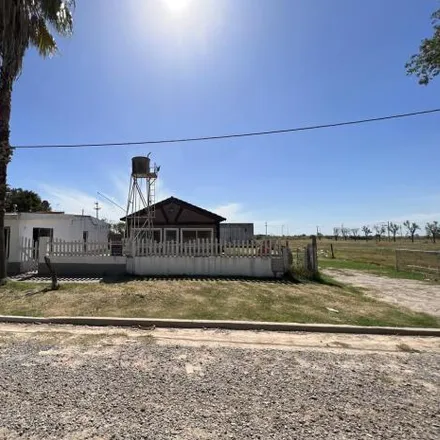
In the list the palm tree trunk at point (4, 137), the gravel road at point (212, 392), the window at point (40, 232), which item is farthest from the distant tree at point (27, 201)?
the gravel road at point (212, 392)

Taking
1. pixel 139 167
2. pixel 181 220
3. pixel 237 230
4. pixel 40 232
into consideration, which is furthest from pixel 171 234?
pixel 237 230

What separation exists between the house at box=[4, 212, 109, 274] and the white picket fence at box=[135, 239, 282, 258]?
257 centimetres

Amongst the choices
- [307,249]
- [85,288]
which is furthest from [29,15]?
[307,249]

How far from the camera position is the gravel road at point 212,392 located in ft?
9.91

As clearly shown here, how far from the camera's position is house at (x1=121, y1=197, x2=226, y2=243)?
24.7m

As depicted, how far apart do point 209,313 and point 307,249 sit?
261 inches

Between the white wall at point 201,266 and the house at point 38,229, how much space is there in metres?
2.55

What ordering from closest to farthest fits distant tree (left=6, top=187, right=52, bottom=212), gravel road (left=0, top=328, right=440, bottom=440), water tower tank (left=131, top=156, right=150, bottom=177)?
gravel road (left=0, top=328, right=440, bottom=440) → water tower tank (left=131, top=156, right=150, bottom=177) → distant tree (left=6, top=187, right=52, bottom=212)

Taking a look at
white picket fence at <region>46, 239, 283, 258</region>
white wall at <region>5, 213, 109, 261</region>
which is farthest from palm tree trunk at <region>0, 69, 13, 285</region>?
white wall at <region>5, 213, 109, 261</region>

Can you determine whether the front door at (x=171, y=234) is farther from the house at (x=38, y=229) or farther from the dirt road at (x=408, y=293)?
the dirt road at (x=408, y=293)

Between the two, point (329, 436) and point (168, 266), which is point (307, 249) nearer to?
point (168, 266)

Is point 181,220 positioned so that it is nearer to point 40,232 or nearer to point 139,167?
point 139,167

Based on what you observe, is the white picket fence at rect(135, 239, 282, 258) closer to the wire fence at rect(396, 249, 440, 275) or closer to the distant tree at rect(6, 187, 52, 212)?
the wire fence at rect(396, 249, 440, 275)

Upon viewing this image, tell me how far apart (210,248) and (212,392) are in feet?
29.5
